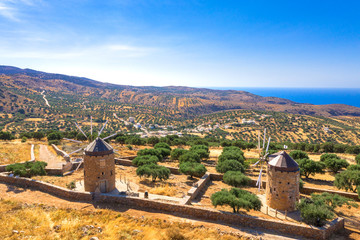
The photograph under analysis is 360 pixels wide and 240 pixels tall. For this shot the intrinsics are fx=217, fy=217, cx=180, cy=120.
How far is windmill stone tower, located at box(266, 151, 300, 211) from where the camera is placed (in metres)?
18.7

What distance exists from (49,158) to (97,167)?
2180 cm

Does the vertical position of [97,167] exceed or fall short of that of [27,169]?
it exceeds it

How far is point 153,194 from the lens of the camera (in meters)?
21.5

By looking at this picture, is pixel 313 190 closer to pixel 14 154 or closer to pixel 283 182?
pixel 283 182

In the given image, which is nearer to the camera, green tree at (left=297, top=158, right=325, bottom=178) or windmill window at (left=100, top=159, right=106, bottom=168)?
windmill window at (left=100, top=159, right=106, bottom=168)

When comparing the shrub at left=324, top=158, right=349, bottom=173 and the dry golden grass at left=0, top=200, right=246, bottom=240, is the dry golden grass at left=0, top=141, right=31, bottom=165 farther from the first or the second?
the shrub at left=324, top=158, right=349, bottom=173

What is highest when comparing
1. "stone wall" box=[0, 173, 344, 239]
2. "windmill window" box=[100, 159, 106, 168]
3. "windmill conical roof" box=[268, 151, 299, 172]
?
"windmill conical roof" box=[268, 151, 299, 172]

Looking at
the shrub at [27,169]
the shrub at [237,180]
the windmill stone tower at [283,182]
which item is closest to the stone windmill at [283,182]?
the windmill stone tower at [283,182]

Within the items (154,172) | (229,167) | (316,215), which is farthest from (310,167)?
(154,172)

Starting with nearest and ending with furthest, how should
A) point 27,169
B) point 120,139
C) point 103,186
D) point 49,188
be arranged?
point 103,186 < point 49,188 < point 27,169 < point 120,139

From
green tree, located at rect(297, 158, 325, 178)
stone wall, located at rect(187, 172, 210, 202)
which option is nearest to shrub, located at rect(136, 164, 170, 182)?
stone wall, located at rect(187, 172, 210, 202)

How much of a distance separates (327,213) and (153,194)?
1448 cm

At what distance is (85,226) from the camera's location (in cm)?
1453

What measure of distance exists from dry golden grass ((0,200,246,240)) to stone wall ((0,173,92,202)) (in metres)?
2.61
